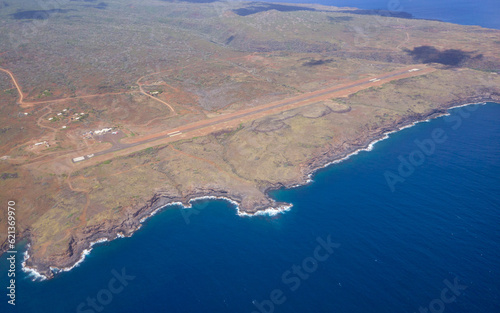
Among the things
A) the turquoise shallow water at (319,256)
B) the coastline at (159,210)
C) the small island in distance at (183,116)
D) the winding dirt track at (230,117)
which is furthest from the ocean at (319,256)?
the winding dirt track at (230,117)

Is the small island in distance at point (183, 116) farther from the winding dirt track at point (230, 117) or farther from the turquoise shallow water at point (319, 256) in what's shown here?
the turquoise shallow water at point (319, 256)

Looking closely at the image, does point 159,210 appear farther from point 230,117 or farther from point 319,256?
point 230,117

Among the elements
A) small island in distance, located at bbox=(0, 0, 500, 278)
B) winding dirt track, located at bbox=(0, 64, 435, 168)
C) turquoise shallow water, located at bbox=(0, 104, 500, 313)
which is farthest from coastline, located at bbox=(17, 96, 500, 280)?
winding dirt track, located at bbox=(0, 64, 435, 168)

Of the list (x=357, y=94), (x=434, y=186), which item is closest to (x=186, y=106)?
(x=357, y=94)

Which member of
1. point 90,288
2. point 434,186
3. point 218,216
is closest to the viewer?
point 90,288

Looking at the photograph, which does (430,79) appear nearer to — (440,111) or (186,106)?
(440,111)

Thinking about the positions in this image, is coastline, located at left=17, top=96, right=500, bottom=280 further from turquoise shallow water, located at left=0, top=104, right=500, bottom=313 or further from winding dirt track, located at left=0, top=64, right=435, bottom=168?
winding dirt track, located at left=0, top=64, right=435, bottom=168
